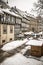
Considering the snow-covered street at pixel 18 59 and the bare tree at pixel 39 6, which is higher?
the bare tree at pixel 39 6

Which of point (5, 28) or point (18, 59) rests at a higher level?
point (5, 28)

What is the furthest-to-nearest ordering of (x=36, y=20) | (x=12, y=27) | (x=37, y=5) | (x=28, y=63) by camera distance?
1. (x=36, y=20)
2. (x=12, y=27)
3. (x=37, y=5)
4. (x=28, y=63)

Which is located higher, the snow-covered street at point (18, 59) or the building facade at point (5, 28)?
the building facade at point (5, 28)

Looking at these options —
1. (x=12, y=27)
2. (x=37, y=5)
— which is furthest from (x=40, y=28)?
(x=37, y=5)

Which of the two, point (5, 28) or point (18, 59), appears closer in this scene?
point (18, 59)

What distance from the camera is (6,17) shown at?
2175 centimetres

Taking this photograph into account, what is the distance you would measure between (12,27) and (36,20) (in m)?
26.4

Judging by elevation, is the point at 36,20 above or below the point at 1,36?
above

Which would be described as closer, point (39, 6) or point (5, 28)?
point (39, 6)

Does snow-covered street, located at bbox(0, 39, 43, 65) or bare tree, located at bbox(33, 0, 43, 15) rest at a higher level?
bare tree, located at bbox(33, 0, 43, 15)

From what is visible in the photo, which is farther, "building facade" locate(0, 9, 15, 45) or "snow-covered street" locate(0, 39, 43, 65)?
"building facade" locate(0, 9, 15, 45)

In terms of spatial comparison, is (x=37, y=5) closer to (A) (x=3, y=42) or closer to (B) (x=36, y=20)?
(A) (x=3, y=42)

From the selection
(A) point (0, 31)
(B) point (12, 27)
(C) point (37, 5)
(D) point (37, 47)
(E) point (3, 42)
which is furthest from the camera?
(B) point (12, 27)

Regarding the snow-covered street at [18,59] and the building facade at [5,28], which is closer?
the snow-covered street at [18,59]
